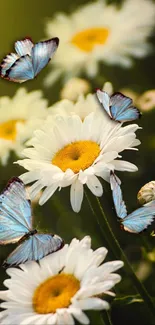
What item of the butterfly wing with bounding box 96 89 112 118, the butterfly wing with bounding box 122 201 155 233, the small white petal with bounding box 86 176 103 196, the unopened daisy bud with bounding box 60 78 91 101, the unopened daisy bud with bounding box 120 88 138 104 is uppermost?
the unopened daisy bud with bounding box 60 78 91 101

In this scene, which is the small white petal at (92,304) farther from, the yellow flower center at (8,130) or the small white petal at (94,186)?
the yellow flower center at (8,130)

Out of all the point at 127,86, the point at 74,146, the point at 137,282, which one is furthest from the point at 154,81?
the point at 137,282

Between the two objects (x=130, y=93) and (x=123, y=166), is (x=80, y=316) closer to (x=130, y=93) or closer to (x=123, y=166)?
(x=123, y=166)

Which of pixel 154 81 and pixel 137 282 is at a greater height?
pixel 154 81

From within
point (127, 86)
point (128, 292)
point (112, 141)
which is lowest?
point (128, 292)

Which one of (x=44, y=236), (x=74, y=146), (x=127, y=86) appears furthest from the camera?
(x=127, y=86)

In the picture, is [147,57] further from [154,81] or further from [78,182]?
[78,182]

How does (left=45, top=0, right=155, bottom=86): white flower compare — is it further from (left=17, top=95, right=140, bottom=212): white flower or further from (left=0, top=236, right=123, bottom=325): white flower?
(left=0, top=236, right=123, bottom=325): white flower

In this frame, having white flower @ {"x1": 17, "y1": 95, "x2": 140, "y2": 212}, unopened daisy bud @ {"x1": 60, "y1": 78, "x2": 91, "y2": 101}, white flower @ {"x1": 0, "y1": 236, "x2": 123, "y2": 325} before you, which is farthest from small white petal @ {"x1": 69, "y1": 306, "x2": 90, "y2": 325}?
unopened daisy bud @ {"x1": 60, "y1": 78, "x2": 91, "y2": 101}
